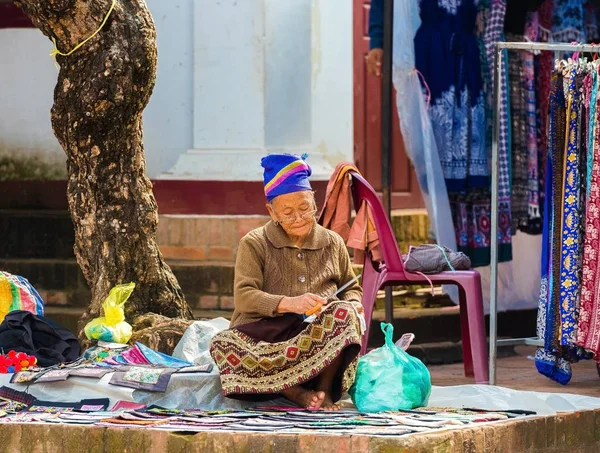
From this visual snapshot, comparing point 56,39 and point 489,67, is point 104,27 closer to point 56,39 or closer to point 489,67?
point 56,39

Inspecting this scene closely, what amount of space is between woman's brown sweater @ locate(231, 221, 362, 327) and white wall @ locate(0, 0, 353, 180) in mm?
3033

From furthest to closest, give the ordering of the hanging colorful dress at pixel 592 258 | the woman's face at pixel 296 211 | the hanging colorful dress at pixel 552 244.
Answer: the hanging colorful dress at pixel 552 244
the hanging colorful dress at pixel 592 258
the woman's face at pixel 296 211

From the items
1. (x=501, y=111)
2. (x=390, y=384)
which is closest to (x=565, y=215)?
(x=501, y=111)

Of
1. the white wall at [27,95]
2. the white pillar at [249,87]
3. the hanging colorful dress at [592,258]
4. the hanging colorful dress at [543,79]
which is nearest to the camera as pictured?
the hanging colorful dress at [592,258]

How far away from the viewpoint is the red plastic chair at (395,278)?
7.09 meters

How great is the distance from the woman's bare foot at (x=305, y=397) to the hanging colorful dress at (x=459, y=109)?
291 centimetres

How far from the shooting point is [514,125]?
28.3 feet

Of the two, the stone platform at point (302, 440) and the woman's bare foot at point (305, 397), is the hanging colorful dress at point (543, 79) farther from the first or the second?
the woman's bare foot at point (305, 397)

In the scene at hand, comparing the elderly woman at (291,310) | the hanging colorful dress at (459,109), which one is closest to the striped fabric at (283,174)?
the elderly woman at (291,310)

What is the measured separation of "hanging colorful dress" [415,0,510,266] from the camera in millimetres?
8391

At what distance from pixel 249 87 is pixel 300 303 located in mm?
3744

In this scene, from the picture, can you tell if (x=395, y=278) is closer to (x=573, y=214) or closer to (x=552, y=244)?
(x=552, y=244)

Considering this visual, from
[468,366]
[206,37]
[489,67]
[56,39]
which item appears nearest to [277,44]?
[206,37]

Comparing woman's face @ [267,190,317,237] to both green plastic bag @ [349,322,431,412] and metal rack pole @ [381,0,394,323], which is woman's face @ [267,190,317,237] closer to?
green plastic bag @ [349,322,431,412]
